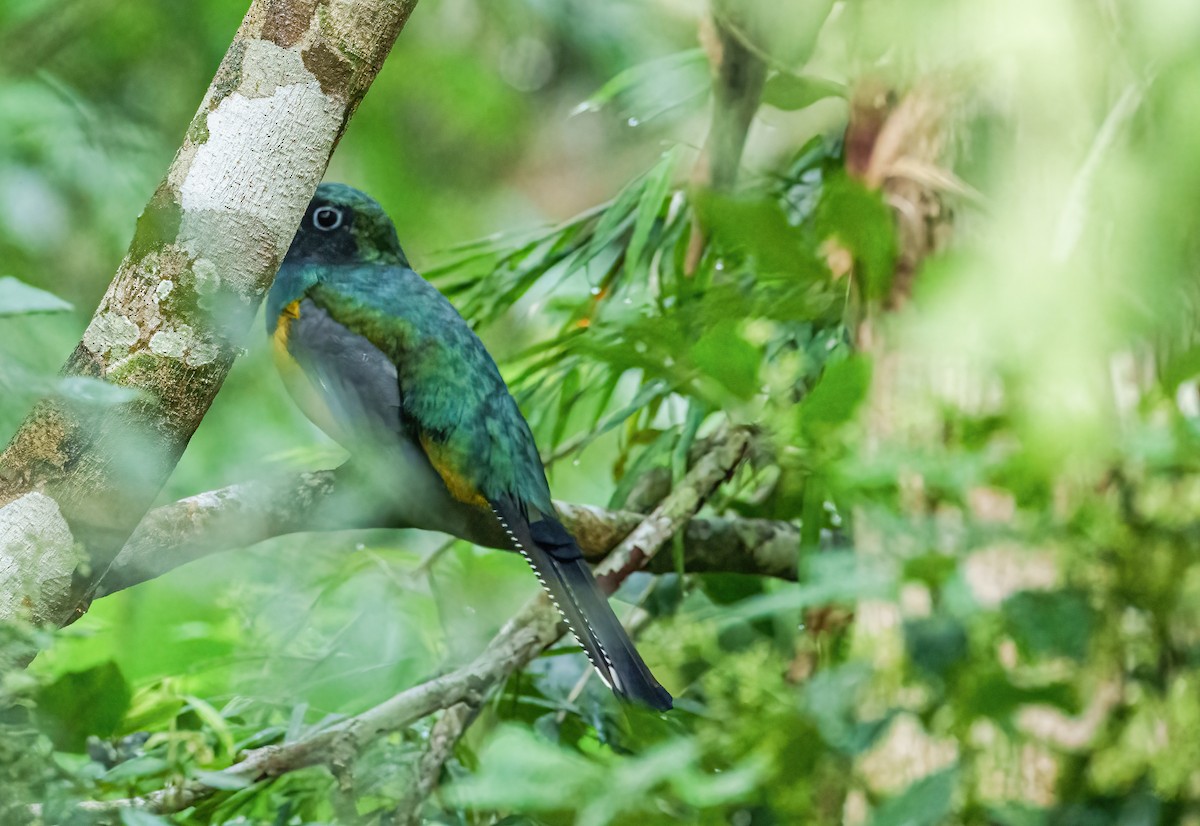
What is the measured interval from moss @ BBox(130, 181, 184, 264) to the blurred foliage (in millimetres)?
101

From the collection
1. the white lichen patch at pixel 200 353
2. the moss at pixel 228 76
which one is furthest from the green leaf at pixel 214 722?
the moss at pixel 228 76

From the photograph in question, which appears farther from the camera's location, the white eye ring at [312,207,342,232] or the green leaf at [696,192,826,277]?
the white eye ring at [312,207,342,232]

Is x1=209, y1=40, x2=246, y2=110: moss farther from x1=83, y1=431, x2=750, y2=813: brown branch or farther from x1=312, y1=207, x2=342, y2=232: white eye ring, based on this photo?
x1=312, y1=207, x2=342, y2=232: white eye ring

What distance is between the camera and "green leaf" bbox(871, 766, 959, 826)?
63 cm

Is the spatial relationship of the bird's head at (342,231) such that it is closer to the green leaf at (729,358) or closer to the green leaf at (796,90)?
the green leaf at (796,90)

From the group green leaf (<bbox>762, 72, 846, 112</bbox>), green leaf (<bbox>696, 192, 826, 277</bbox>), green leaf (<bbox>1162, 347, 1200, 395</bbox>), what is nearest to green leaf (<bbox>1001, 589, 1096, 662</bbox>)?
green leaf (<bbox>1162, 347, 1200, 395</bbox>)

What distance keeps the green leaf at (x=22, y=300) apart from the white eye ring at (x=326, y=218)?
119 centimetres

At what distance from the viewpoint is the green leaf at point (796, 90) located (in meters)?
1.44

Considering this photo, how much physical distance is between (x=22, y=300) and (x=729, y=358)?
469mm

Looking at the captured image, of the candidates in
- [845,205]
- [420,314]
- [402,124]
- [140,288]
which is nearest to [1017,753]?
[845,205]

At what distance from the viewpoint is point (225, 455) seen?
1.99m

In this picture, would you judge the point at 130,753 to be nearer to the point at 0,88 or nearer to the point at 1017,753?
the point at 1017,753

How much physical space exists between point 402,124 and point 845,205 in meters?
2.42

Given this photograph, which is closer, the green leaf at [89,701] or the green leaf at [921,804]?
the green leaf at [921,804]
